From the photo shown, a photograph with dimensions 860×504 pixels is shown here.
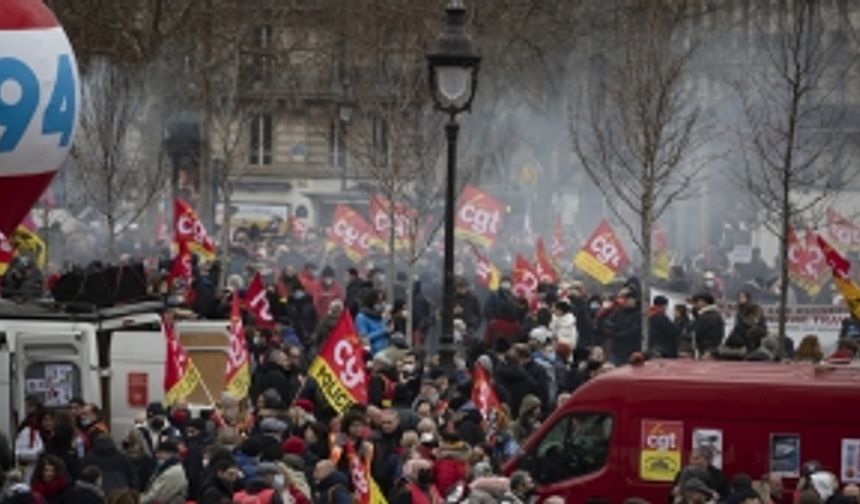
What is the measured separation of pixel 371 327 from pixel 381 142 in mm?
23729

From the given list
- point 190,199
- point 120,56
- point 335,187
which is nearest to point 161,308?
point 120,56

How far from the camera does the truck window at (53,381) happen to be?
2608cm

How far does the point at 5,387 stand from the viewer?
2588cm

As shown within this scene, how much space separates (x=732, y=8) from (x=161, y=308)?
40690mm

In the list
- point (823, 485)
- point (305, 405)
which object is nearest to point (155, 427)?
point (305, 405)

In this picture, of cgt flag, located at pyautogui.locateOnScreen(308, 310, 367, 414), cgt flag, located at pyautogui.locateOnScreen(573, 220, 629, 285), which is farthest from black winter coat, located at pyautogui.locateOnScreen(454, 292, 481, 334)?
cgt flag, located at pyautogui.locateOnScreen(308, 310, 367, 414)

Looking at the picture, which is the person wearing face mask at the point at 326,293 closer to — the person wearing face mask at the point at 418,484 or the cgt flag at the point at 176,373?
the cgt flag at the point at 176,373

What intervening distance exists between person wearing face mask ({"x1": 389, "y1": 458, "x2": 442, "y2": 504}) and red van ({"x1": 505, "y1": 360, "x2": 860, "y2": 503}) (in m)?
2.04

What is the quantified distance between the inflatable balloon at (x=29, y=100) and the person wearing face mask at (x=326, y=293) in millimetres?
21778

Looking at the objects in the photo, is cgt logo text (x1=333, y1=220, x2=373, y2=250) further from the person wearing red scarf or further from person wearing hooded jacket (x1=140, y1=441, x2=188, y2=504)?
the person wearing red scarf

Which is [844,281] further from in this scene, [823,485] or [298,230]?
[298,230]

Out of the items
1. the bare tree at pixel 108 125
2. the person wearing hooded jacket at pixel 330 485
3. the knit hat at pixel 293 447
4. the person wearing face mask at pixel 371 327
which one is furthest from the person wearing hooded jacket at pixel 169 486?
the bare tree at pixel 108 125

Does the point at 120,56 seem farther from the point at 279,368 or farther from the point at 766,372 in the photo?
the point at 766,372

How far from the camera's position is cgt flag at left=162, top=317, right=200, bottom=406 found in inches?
998
